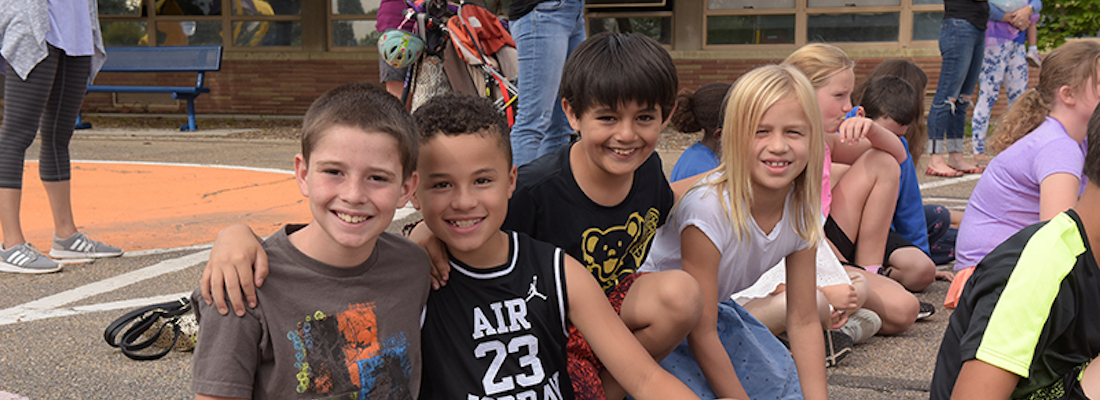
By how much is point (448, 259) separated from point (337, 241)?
0.35 m

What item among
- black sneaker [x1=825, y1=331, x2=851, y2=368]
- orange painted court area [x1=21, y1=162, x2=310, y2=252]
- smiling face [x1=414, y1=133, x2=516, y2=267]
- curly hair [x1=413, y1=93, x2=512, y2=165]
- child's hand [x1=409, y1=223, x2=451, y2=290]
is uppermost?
curly hair [x1=413, y1=93, x2=512, y2=165]

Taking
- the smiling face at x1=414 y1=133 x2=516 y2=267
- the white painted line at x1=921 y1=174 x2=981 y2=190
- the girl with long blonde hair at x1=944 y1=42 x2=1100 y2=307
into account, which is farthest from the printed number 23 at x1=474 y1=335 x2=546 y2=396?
the white painted line at x1=921 y1=174 x2=981 y2=190

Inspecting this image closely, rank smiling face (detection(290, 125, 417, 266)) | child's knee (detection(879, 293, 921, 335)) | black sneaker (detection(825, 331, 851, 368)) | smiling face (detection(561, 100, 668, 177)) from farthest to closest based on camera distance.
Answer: child's knee (detection(879, 293, 921, 335)) < black sneaker (detection(825, 331, 851, 368)) < smiling face (detection(561, 100, 668, 177)) < smiling face (detection(290, 125, 417, 266))

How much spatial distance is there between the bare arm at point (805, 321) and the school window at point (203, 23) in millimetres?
12325

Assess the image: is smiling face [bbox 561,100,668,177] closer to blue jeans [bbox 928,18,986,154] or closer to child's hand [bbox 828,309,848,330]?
child's hand [bbox 828,309,848,330]

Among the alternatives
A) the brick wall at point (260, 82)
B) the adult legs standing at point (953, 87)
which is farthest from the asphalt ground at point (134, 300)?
the brick wall at point (260, 82)

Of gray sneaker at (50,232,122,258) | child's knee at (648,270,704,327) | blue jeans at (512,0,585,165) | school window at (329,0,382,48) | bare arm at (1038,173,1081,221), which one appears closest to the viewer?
child's knee at (648,270,704,327)

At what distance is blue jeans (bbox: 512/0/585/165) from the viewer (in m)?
4.16

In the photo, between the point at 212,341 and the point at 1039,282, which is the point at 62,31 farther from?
the point at 1039,282

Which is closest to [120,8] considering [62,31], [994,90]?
[62,31]

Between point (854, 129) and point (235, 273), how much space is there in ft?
9.29

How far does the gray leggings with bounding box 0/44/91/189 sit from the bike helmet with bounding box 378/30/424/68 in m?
1.44

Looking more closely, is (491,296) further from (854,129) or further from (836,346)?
(854,129)

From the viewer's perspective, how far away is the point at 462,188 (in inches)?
81.4
